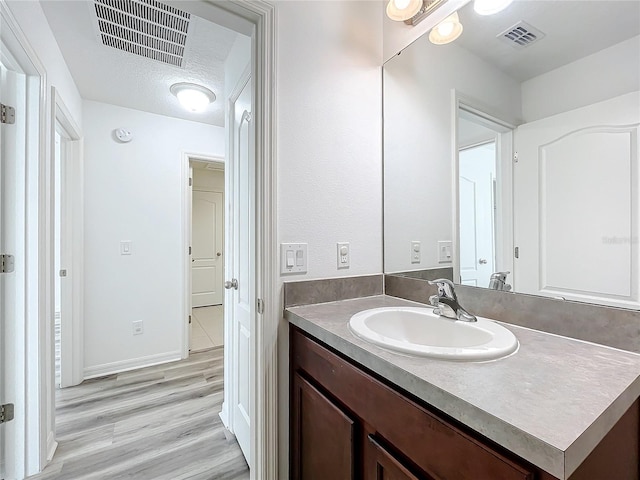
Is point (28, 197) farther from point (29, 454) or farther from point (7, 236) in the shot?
point (29, 454)

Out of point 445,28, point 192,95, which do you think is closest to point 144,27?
point 192,95

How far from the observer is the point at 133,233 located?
8.75ft

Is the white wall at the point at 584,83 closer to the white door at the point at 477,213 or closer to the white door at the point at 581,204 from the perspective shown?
the white door at the point at 581,204

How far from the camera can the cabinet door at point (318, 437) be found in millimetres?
813

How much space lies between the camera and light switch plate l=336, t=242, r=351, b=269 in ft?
4.22

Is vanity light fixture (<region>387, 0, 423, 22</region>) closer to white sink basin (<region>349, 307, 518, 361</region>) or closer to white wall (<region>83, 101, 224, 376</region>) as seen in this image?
white sink basin (<region>349, 307, 518, 361</region>)

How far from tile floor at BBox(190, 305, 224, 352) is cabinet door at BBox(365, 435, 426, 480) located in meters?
2.81

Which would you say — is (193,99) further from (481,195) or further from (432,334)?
(432,334)

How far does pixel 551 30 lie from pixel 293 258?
3.81 ft

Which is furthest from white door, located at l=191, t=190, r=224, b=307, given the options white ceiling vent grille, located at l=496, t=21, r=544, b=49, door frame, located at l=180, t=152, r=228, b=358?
white ceiling vent grille, located at l=496, t=21, r=544, b=49

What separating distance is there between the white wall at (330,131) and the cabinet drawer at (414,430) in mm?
447

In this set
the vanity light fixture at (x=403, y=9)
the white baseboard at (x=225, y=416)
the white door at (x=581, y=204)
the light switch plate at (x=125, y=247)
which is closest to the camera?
the white door at (x=581, y=204)

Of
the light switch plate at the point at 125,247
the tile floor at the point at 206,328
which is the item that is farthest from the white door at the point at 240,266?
the tile floor at the point at 206,328

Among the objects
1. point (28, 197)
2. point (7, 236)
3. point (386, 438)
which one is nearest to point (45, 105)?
point (28, 197)
